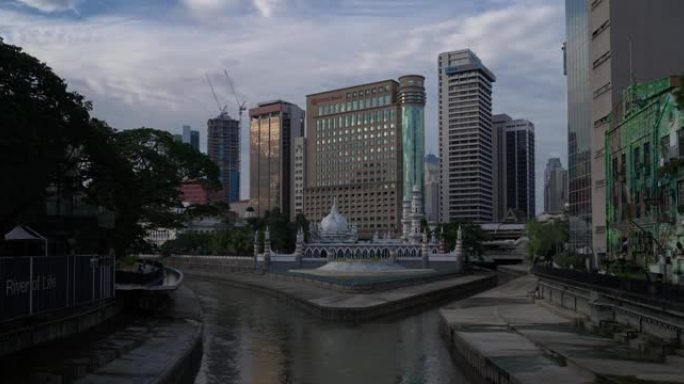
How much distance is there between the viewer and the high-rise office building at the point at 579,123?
94125 millimetres

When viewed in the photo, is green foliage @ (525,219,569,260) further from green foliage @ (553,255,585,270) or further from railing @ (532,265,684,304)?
railing @ (532,265,684,304)

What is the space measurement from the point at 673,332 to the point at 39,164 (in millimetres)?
29273

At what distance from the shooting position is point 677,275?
46.4m

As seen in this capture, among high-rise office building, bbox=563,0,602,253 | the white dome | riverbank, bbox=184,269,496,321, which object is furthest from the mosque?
high-rise office building, bbox=563,0,602,253

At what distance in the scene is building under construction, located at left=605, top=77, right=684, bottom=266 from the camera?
4859 centimetres

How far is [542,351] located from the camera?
101ft

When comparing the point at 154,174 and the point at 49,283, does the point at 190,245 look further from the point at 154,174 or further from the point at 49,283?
the point at 49,283

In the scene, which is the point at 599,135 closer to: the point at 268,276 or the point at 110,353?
the point at 268,276

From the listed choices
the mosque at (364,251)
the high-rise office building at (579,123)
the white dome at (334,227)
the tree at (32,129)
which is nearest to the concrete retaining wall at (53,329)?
the tree at (32,129)

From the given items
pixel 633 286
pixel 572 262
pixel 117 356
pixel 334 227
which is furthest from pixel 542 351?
pixel 334 227

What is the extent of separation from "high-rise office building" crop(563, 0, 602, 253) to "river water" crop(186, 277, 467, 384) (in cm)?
4256

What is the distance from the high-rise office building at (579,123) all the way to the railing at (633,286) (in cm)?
4283

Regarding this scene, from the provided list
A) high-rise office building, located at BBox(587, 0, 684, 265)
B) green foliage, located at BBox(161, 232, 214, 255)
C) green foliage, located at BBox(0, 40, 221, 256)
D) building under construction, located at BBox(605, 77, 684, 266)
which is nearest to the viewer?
green foliage, located at BBox(0, 40, 221, 256)

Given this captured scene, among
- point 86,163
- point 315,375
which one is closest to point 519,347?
point 315,375
